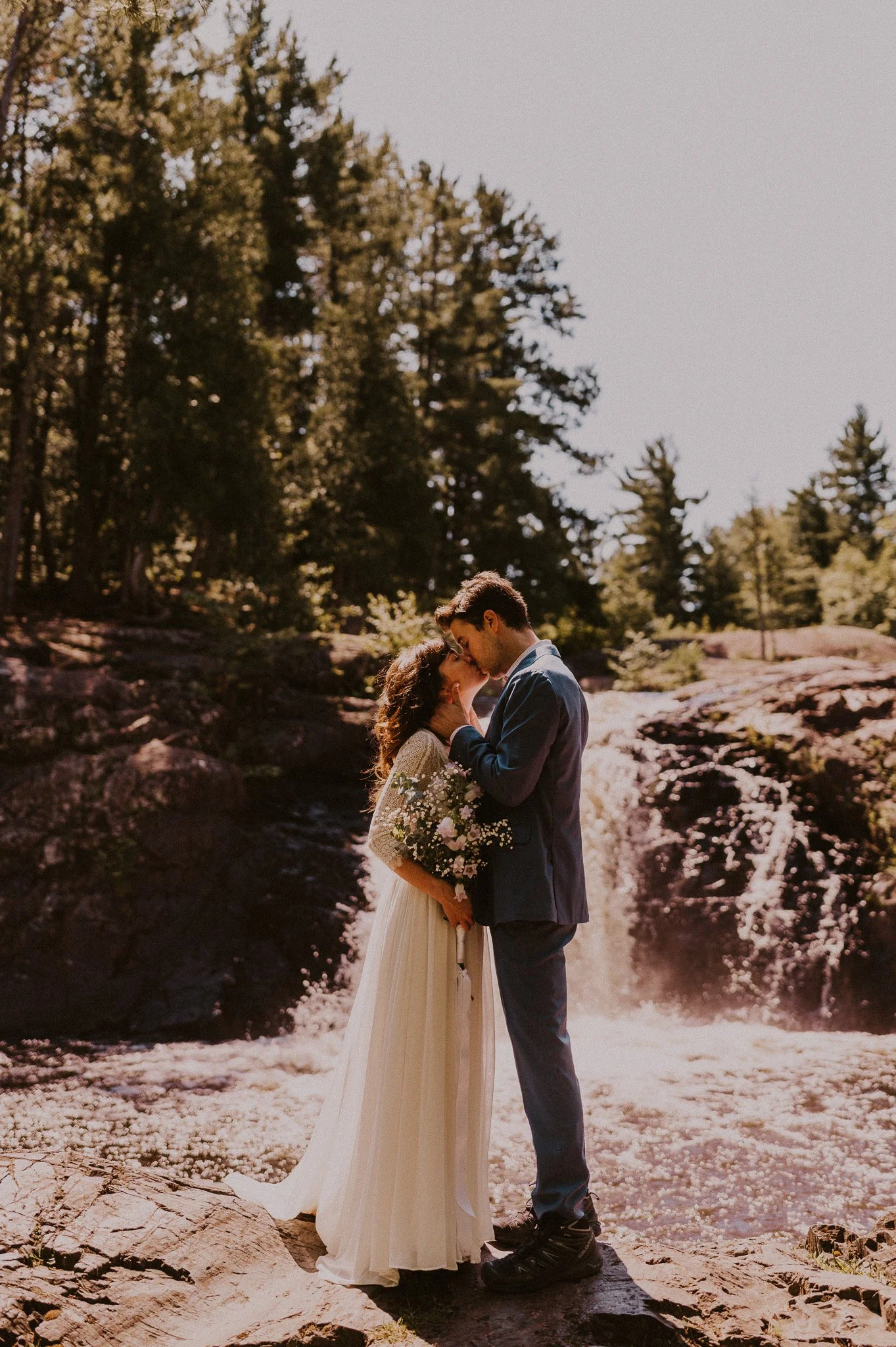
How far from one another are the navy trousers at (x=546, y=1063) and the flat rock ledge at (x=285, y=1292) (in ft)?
1.16

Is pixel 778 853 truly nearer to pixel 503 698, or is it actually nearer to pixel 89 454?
pixel 503 698

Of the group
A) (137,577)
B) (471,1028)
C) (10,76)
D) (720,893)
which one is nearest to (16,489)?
(137,577)

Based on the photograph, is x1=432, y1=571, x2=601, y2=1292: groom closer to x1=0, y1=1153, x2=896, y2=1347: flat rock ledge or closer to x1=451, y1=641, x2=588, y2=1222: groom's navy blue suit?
x1=451, y1=641, x2=588, y2=1222: groom's navy blue suit

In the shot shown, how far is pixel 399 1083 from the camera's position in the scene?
391cm

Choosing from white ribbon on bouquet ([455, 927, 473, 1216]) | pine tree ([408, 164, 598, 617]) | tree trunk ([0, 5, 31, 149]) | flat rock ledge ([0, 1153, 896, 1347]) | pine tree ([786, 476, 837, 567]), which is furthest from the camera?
pine tree ([786, 476, 837, 567])

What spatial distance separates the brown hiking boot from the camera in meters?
4.00

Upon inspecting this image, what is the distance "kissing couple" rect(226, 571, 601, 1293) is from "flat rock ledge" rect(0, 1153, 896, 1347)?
0.15 m

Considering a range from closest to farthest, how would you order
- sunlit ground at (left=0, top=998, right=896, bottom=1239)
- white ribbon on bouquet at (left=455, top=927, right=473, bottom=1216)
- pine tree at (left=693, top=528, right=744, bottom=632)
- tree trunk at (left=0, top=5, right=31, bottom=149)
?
white ribbon on bouquet at (left=455, top=927, right=473, bottom=1216) < sunlit ground at (left=0, top=998, right=896, bottom=1239) < tree trunk at (left=0, top=5, right=31, bottom=149) < pine tree at (left=693, top=528, right=744, bottom=632)

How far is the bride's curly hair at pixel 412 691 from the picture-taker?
434cm

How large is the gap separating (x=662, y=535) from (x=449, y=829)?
3872 centimetres

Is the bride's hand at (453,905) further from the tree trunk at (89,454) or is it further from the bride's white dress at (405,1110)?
the tree trunk at (89,454)

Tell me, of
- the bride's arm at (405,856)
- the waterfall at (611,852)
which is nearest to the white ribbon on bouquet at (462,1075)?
the bride's arm at (405,856)

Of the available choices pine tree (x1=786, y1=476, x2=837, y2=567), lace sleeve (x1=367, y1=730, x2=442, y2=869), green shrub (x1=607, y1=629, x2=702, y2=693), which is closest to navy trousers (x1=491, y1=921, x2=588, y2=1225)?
lace sleeve (x1=367, y1=730, x2=442, y2=869)

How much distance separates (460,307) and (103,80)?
11224mm
